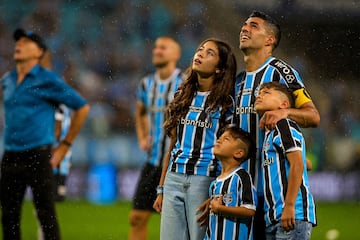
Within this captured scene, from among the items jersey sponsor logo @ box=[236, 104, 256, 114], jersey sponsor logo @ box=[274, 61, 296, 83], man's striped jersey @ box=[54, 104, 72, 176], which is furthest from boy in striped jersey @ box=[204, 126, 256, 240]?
man's striped jersey @ box=[54, 104, 72, 176]

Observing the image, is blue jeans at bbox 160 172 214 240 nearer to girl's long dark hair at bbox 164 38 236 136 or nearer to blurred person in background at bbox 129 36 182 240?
girl's long dark hair at bbox 164 38 236 136

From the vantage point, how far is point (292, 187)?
4.17 m

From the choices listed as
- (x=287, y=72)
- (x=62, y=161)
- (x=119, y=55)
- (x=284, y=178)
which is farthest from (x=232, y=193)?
(x=119, y=55)

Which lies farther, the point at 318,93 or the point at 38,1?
the point at 38,1

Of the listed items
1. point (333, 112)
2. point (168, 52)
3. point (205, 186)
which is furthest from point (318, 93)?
point (205, 186)

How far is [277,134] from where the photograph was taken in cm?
428

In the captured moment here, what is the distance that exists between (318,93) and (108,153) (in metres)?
3.24

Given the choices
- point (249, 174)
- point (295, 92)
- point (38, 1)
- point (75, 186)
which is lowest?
point (75, 186)

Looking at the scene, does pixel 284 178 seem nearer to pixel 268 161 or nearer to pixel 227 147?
pixel 268 161

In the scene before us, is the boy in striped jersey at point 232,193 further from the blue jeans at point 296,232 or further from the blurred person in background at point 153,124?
Answer: the blurred person in background at point 153,124

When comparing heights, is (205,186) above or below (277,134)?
below

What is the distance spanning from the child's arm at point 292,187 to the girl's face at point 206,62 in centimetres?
79

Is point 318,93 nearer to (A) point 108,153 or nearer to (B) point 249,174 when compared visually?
(A) point 108,153

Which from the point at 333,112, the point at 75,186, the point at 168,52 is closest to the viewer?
the point at 168,52
